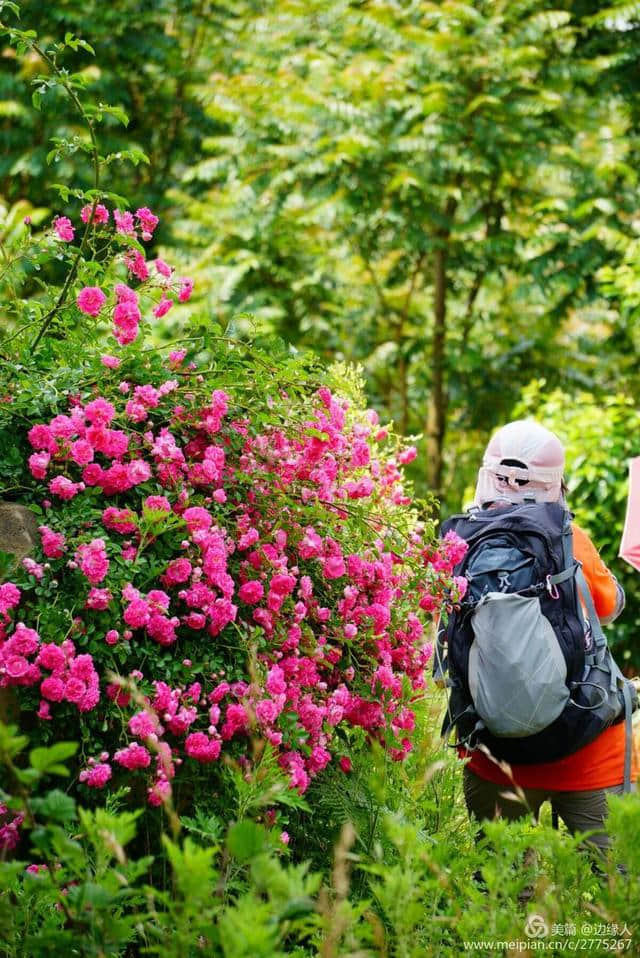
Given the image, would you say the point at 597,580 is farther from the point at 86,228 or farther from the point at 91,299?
the point at 86,228

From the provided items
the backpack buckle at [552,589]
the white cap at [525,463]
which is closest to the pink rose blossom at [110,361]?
the white cap at [525,463]

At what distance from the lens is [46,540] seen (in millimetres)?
2457

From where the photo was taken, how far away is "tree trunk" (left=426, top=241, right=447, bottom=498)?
31.9 ft

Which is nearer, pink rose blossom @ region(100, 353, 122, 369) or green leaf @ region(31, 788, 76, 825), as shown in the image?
green leaf @ region(31, 788, 76, 825)

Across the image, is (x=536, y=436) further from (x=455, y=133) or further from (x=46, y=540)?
(x=455, y=133)

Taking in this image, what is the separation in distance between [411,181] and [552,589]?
620cm

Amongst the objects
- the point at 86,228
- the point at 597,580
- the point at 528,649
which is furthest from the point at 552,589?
the point at 86,228

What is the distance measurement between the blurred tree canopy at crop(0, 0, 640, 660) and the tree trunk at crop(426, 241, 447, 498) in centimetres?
2

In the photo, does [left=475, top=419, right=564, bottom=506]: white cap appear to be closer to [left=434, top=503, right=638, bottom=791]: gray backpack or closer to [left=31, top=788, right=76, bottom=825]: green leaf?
[left=434, top=503, right=638, bottom=791]: gray backpack

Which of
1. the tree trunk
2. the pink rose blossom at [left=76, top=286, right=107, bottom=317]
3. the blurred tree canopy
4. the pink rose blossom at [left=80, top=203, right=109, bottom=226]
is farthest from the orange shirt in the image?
the tree trunk

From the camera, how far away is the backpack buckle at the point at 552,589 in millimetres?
2823

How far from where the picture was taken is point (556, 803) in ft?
9.93

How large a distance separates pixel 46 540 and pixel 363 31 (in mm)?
7843

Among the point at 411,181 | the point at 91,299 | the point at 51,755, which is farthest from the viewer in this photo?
the point at 411,181
